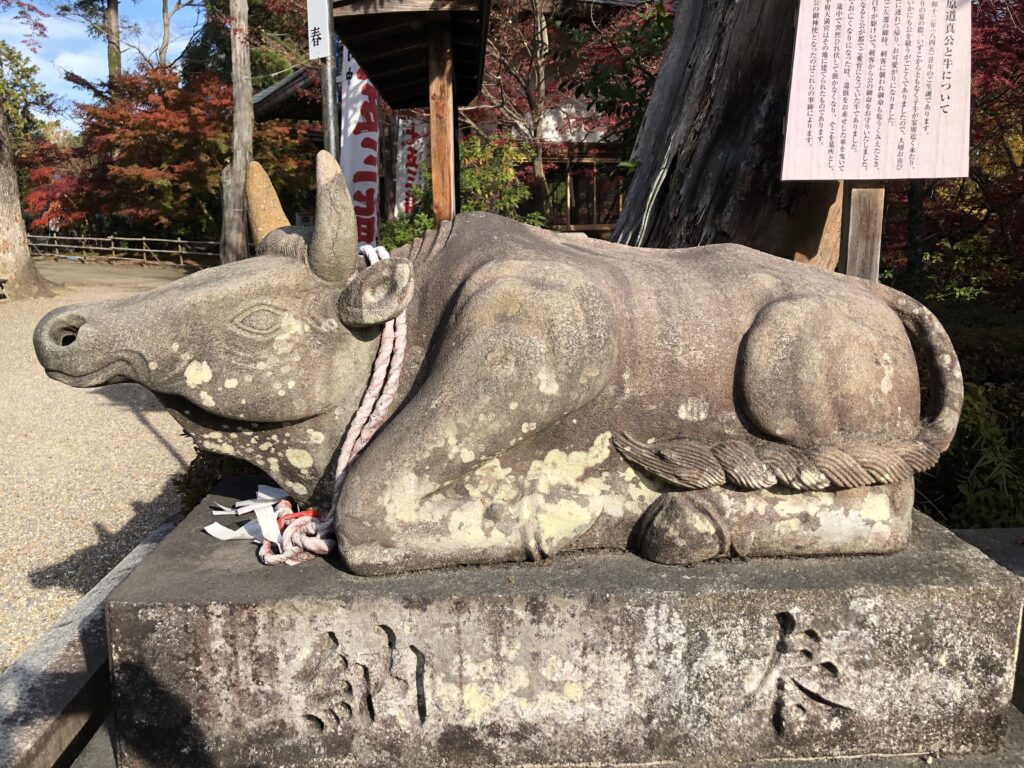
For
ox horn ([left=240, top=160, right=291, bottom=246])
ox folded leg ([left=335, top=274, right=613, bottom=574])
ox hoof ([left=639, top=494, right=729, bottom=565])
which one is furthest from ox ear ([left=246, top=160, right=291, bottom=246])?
ox hoof ([left=639, top=494, right=729, bottom=565])

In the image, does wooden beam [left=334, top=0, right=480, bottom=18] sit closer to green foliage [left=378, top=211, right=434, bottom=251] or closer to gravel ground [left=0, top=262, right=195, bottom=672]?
gravel ground [left=0, top=262, right=195, bottom=672]

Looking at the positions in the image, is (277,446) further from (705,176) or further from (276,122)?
(276,122)

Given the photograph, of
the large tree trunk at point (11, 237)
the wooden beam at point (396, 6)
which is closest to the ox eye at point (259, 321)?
the wooden beam at point (396, 6)

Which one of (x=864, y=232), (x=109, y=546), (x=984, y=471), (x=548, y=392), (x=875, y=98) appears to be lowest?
(x=109, y=546)

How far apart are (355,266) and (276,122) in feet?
49.0

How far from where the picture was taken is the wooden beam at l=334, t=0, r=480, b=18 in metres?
3.34

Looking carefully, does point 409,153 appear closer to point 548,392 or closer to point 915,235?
point 915,235

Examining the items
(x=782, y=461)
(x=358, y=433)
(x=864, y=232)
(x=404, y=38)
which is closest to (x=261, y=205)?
(x=358, y=433)

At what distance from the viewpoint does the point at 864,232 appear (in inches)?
123

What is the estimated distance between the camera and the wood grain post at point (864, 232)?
3.10 m

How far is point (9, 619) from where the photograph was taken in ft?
11.8

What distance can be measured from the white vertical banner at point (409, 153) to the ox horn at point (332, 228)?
8424 millimetres

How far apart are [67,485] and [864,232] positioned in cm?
522

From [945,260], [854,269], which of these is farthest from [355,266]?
[945,260]
